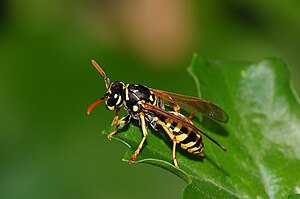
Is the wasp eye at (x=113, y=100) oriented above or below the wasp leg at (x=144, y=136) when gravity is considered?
above

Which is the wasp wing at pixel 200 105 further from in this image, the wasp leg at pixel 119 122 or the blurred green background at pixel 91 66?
the blurred green background at pixel 91 66

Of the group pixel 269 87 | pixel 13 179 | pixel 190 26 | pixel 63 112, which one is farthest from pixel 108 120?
pixel 269 87

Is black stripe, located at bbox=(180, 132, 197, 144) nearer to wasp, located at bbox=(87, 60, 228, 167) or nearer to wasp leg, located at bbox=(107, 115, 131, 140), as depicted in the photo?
wasp, located at bbox=(87, 60, 228, 167)

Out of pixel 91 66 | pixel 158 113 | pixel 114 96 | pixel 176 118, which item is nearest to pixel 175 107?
pixel 158 113

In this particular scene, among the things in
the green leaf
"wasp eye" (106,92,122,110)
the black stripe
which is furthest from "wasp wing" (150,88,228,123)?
"wasp eye" (106,92,122,110)

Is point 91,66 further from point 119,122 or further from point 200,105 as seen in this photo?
point 119,122

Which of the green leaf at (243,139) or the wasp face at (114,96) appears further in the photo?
the wasp face at (114,96)

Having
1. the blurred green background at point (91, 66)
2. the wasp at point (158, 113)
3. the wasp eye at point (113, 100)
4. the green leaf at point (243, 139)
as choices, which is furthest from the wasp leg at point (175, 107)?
the blurred green background at point (91, 66)
